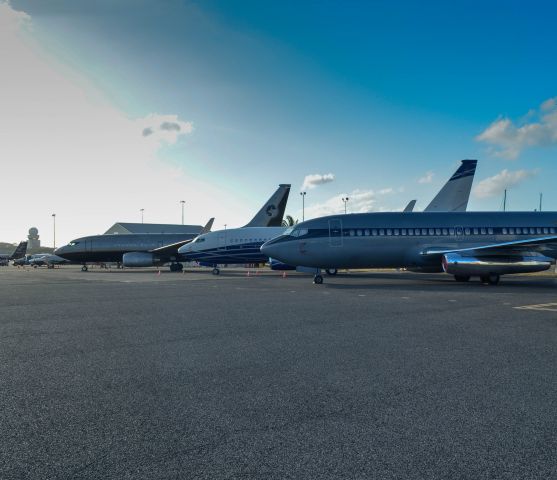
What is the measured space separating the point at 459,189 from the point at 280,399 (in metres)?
40.4

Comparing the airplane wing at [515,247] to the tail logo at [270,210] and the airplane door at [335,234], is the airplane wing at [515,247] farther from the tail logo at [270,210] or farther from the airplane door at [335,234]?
the tail logo at [270,210]

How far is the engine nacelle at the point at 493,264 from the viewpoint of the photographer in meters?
19.2

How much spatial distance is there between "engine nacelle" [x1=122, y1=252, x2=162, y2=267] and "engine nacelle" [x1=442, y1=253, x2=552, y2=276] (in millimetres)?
29032

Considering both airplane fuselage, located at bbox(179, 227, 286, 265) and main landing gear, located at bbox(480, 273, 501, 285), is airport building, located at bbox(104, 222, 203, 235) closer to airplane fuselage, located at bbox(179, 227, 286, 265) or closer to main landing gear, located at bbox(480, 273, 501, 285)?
airplane fuselage, located at bbox(179, 227, 286, 265)

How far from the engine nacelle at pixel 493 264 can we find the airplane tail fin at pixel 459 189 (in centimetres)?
2190

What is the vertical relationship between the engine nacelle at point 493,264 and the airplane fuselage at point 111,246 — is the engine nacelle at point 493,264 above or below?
below

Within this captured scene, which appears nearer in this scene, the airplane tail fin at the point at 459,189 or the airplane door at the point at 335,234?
the airplane door at the point at 335,234

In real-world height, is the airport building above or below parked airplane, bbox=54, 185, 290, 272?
above

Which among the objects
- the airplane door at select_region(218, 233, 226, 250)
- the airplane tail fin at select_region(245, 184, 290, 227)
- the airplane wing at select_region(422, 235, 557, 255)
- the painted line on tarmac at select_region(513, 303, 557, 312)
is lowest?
the painted line on tarmac at select_region(513, 303, 557, 312)

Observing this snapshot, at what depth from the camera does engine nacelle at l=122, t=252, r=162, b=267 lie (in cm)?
4019

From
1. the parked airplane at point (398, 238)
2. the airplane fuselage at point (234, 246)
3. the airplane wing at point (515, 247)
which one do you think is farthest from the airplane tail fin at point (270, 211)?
the airplane wing at point (515, 247)

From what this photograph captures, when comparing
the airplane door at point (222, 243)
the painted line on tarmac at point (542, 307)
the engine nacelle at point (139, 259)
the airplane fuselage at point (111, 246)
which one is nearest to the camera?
the painted line on tarmac at point (542, 307)

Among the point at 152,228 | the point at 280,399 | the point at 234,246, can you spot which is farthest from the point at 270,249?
the point at 152,228

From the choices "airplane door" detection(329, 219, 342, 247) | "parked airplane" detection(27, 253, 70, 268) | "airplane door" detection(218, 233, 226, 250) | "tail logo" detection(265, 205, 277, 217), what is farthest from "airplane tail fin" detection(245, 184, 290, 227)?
"parked airplane" detection(27, 253, 70, 268)
